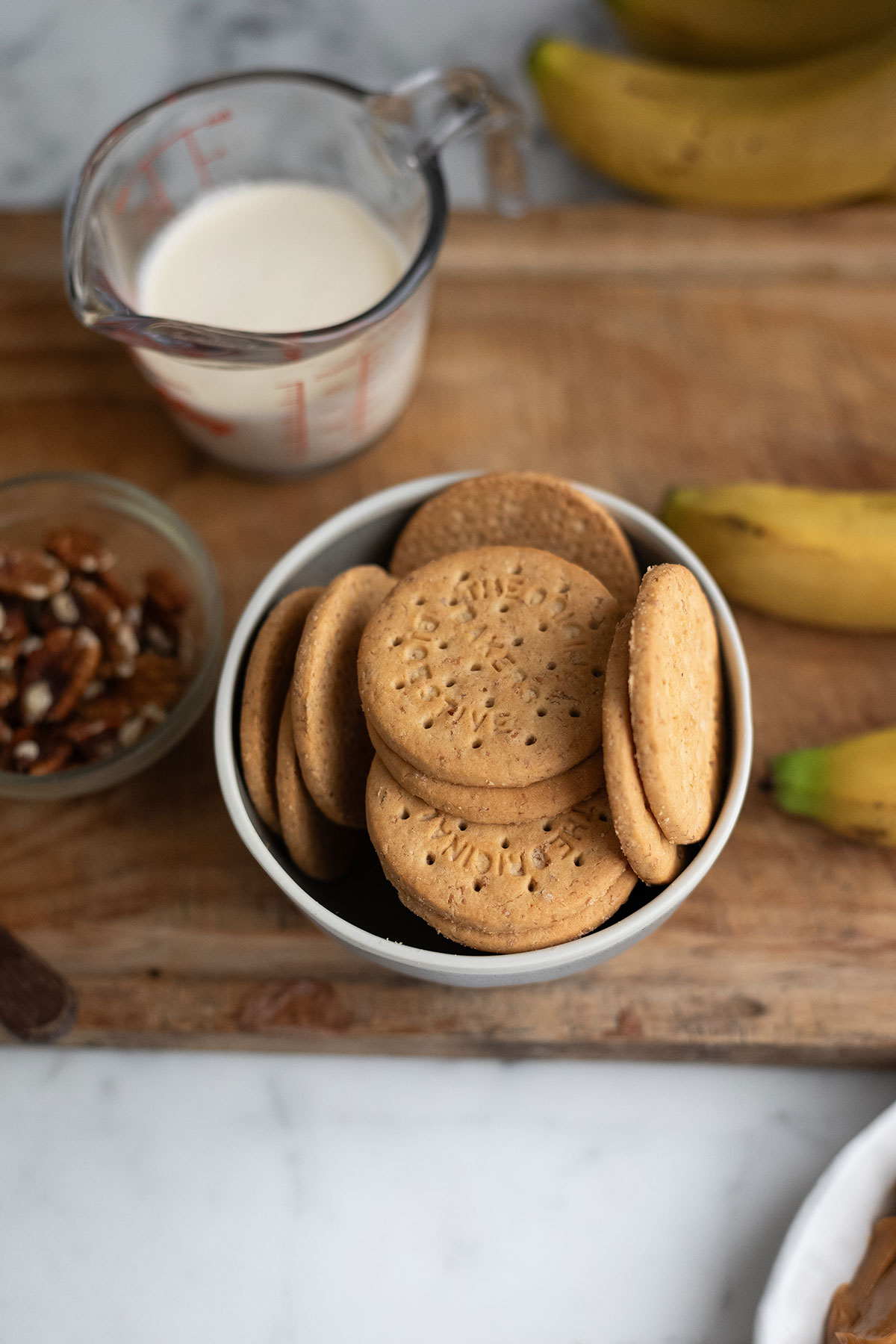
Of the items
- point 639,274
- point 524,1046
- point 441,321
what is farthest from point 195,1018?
point 639,274

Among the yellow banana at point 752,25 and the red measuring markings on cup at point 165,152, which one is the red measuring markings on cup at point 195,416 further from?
the yellow banana at point 752,25

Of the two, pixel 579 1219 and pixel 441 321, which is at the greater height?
Answer: pixel 441 321

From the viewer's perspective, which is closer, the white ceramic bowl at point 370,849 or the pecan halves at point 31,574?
the white ceramic bowl at point 370,849

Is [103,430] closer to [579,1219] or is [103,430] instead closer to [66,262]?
[66,262]

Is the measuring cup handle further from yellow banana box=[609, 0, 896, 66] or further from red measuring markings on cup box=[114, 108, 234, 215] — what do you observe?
yellow banana box=[609, 0, 896, 66]

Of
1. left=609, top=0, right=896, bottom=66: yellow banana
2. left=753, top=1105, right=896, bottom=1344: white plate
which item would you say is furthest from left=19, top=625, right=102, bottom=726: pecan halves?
left=609, top=0, right=896, bottom=66: yellow banana

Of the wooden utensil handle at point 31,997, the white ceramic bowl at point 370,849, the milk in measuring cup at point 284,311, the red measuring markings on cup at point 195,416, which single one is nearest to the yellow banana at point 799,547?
the white ceramic bowl at point 370,849
